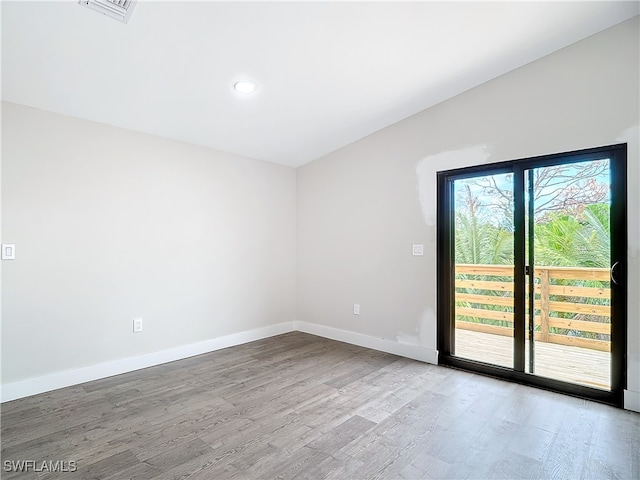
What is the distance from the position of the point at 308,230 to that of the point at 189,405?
8.90ft

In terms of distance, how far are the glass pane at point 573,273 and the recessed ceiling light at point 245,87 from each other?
253 centimetres

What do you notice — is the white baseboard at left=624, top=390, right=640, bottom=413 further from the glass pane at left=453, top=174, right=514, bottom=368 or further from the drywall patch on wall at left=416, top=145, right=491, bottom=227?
the drywall patch on wall at left=416, top=145, right=491, bottom=227

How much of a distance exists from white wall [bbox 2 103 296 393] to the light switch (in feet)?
0.11

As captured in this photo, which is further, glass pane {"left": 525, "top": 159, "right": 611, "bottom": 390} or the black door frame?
glass pane {"left": 525, "top": 159, "right": 611, "bottom": 390}

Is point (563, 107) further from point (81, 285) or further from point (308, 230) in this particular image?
point (81, 285)

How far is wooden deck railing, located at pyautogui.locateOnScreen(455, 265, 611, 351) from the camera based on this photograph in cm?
268

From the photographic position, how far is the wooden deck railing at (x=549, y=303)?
105 inches

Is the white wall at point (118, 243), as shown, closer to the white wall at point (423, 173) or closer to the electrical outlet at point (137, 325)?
the electrical outlet at point (137, 325)

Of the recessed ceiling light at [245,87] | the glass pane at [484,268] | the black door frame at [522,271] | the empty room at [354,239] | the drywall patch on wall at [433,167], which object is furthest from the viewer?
the drywall patch on wall at [433,167]

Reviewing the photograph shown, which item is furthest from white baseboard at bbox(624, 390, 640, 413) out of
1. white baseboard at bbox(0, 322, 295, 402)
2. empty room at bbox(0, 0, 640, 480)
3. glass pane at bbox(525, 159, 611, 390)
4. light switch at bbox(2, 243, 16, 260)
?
light switch at bbox(2, 243, 16, 260)

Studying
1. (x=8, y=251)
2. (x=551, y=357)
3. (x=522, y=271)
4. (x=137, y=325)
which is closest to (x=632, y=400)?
(x=551, y=357)

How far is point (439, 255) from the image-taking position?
3457mm

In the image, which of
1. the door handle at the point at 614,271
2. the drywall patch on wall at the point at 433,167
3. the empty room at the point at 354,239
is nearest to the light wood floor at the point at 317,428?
the empty room at the point at 354,239

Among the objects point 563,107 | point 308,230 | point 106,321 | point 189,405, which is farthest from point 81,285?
point 563,107
